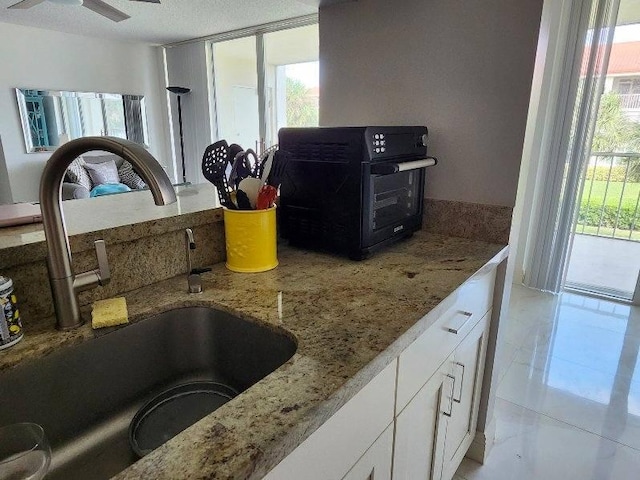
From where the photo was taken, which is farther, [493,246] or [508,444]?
[508,444]

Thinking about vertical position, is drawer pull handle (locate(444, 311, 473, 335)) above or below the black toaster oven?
below

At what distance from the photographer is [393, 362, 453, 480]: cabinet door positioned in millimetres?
889

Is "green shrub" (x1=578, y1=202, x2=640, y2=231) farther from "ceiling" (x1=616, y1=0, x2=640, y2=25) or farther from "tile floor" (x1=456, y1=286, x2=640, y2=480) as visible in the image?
"ceiling" (x1=616, y1=0, x2=640, y2=25)

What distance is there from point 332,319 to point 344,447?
0.79 ft

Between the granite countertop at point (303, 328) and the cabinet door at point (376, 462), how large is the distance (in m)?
0.19

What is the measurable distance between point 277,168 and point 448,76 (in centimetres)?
72

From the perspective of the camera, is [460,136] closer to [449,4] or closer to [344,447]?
[449,4]

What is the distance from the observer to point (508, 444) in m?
1.63

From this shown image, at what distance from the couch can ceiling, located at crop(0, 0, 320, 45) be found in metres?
1.41

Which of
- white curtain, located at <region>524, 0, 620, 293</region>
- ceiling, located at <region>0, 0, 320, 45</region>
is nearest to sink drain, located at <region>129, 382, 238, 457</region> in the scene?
white curtain, located at <region>524, 0, 620, 293</region>

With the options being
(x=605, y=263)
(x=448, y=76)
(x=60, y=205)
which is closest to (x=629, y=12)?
(x=605, y=263)

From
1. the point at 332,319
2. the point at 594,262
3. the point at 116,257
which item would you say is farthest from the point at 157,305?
the point at 594,262

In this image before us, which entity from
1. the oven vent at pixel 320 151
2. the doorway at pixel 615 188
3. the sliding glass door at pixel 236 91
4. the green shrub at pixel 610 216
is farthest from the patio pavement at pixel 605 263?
the sliding glass door at pixel 236 91

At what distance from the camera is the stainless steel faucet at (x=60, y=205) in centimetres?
67
